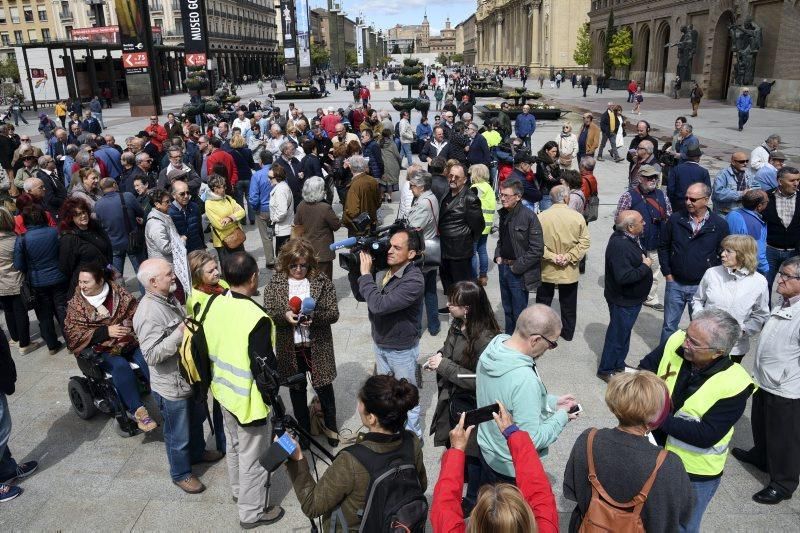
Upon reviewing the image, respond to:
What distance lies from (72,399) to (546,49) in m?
72.0

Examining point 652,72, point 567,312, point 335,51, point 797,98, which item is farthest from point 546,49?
point 335,51

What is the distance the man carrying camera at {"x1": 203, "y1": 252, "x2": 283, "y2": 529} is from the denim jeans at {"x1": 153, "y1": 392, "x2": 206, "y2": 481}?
0.58 metres

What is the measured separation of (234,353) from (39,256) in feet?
13.0

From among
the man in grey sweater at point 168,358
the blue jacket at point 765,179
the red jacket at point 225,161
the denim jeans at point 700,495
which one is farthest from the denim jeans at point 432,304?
the red jacket at point 225,161

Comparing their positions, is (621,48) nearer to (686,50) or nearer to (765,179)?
(686,50)

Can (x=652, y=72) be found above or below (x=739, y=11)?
below

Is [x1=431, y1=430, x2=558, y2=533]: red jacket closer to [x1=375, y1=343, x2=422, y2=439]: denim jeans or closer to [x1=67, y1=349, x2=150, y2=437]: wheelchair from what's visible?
[x1=375, y1=343, x2=422, y2=439]: denim jeans

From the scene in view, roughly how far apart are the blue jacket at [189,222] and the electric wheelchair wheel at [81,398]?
2360 mm

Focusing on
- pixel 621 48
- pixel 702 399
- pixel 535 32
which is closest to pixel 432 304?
pixel 702 399

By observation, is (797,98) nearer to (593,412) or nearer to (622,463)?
(593,412)

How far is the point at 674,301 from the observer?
5.43 m

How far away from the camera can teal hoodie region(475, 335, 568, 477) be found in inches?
108

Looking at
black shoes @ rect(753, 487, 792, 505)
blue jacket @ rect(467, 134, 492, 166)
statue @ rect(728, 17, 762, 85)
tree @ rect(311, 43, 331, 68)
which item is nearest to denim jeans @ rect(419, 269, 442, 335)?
black shoes @ rect(753, 487, 792, 505)

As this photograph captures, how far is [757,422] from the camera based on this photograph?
4152 millimetres
